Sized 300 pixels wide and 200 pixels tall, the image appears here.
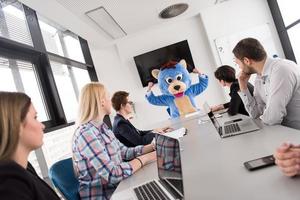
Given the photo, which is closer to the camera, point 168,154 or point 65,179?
point 168,154

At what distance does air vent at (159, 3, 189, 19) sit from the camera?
4164 mm

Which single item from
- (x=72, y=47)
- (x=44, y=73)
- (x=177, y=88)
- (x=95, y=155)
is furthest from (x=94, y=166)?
(x=72, y=47)

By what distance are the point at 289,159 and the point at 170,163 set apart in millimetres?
503

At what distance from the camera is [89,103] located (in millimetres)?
1813

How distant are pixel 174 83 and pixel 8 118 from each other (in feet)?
10.2

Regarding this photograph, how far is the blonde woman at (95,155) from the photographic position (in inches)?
62.6

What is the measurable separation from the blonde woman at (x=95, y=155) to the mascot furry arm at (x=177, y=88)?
7.24ft

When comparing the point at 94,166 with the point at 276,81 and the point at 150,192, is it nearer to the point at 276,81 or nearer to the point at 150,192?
the point at 150,192

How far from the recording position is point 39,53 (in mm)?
3039

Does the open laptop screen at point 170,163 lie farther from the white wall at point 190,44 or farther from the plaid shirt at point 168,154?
the white wall at point 190,44

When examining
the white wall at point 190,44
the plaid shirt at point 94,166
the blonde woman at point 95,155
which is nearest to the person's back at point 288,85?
the blonde woman at point 95,155

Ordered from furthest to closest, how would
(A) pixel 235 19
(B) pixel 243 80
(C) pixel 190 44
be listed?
(C) pixel 190 44 → (A) pixel 235 19 → (B) pixel 243 80

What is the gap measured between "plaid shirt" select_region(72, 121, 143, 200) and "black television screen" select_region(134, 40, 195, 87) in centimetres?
354

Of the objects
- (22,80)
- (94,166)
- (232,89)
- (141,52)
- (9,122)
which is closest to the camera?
(9,122)
